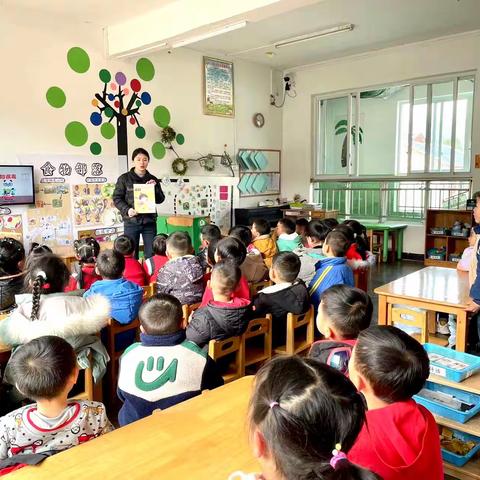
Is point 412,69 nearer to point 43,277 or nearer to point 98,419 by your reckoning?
point 43,277

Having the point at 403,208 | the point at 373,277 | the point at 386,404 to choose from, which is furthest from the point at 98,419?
the point at 403,208

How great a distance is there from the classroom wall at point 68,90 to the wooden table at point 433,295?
165 inches

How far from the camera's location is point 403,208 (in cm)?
786

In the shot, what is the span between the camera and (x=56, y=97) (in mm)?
5477

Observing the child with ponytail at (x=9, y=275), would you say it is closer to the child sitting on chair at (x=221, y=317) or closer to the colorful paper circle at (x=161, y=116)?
the child sitting on chair at (x=221, y=317)

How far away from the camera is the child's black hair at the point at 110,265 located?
2.80m

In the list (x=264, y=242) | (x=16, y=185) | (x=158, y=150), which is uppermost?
(x=158, y=150)

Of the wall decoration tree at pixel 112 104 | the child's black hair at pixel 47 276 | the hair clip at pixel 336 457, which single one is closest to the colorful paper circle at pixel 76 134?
the wall decoration tree at pixel 112 104

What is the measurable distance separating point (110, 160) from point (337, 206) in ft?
14.1

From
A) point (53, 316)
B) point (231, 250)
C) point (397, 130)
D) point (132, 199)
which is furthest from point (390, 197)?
point (53, 316)

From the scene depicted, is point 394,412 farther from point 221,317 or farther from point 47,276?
point 47,276

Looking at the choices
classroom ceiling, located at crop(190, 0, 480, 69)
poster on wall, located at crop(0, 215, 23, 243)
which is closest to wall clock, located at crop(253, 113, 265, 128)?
classroom ceiling, located at crop(190, 0, 480, 69)

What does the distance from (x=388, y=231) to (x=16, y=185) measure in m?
5.27

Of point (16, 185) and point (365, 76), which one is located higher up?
point (365, 76)
